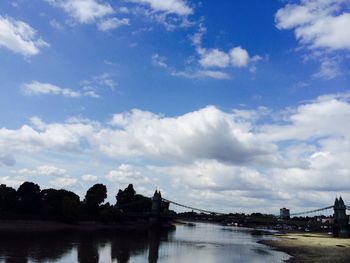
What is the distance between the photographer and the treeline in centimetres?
11156

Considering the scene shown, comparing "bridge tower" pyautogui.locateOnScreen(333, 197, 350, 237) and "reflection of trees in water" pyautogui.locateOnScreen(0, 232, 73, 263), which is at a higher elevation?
"bridge tower" pyautogui.locateOnScreen(333, 197, 350, 237)

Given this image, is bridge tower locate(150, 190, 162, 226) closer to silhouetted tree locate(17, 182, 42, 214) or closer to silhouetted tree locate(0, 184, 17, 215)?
silhouetted tree locate(17, 182, 42, 214)

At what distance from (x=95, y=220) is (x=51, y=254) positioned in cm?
8904

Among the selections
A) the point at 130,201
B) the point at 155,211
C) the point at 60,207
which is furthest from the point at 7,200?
the point at 155,211

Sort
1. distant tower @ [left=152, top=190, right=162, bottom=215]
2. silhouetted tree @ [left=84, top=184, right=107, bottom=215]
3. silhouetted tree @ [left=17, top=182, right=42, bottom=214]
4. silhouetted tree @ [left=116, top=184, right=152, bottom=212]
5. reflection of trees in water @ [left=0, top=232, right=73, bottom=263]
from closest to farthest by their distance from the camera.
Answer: reflection of trees in water @ [left=0, top=232, right=73, bottom=263] < silhouetted tree @ [left=17, top=182, right=42, bottom=214] < silhouetted tree @ [left=84, top=184, right=107, bottom=215] < silhouetted tree @ [left=116, top=184, right=152, bottom=212] < distant tower @ [left=152, top=190, right=162, bottom=215]

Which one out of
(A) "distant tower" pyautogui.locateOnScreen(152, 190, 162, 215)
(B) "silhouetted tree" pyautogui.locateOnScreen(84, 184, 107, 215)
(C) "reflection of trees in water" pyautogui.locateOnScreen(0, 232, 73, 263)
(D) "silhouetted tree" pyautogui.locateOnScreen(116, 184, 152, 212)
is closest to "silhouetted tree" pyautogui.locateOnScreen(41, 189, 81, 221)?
(B) "silhouetted tree" pyautogui.locateOnScreen(84, 184, 107, 215)

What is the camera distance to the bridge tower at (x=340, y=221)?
126675 millimetres

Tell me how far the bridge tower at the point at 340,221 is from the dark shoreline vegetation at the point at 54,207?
68.7 metres

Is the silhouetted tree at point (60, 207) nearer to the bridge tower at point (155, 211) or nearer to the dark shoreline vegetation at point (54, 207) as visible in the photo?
the dark shoreline vegetation at point (54, 207)

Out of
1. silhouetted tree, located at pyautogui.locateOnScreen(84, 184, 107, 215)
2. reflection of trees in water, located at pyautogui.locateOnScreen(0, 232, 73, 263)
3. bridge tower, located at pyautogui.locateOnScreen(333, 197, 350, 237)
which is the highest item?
silhouetted tree, located at pyautogui.locateOnScreen(84, 184, 107, 215)

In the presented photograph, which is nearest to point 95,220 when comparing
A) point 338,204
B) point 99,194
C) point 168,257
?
point 99,194

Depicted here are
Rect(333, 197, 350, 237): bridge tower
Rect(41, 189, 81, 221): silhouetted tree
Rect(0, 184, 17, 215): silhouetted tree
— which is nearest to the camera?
Rect(0, 184, 17, 215): silhouetted tree

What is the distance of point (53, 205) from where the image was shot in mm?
127000

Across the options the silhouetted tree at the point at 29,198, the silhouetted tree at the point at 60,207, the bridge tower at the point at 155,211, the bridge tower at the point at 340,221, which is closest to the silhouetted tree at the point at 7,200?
the silhouetted tree at the point at 29,198
